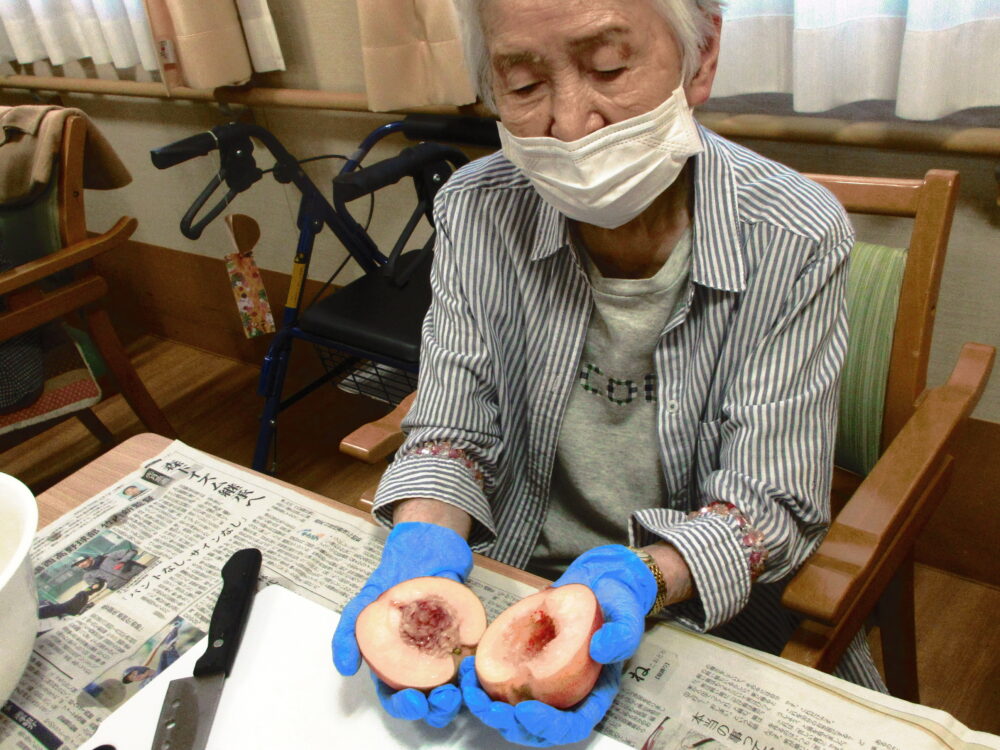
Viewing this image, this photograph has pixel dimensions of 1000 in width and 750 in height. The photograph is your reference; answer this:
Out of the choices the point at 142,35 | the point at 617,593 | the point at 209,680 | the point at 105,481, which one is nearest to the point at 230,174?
the point at 142,35

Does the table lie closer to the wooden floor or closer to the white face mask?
the white face mask

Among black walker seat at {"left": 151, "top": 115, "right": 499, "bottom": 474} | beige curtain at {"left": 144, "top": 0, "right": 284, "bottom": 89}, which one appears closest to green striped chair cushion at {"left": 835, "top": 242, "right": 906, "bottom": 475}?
black walker seat at {"left": 151, "top": 115, "right": 499, "bottom": 474}

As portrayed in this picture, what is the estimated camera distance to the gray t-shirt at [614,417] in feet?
2.88

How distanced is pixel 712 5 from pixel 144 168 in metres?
2.51

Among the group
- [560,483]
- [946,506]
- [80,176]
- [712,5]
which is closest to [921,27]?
[712,5]

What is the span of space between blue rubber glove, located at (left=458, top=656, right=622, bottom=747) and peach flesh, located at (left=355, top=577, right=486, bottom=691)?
0.09 feet

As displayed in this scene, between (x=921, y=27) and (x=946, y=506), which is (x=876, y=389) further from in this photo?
(x=946, y=506)

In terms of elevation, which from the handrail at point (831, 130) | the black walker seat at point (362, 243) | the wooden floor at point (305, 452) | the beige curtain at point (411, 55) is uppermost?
the beige curtain at point (411, 55)

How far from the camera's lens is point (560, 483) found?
A: 1.03m

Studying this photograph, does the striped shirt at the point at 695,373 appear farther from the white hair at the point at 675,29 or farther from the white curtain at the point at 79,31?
the white curtain at the point at 79,31

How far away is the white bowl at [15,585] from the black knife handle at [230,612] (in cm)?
15

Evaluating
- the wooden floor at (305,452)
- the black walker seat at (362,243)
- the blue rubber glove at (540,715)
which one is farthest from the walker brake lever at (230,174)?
the blue rubber glove at (540,715)

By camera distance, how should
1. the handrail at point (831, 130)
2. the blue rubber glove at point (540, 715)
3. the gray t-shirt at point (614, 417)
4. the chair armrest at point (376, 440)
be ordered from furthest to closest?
the handrail at point (831, 130), the chair armrest at point (376, 440), the gray t-shirt at point (614, 417), the blue rubber glove at point (540, 715)

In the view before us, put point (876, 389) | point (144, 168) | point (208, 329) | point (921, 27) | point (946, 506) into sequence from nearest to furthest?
point (876, 389) → point (921, 27) → point (946, 506) → point (144, 168) → point (208, 329)
